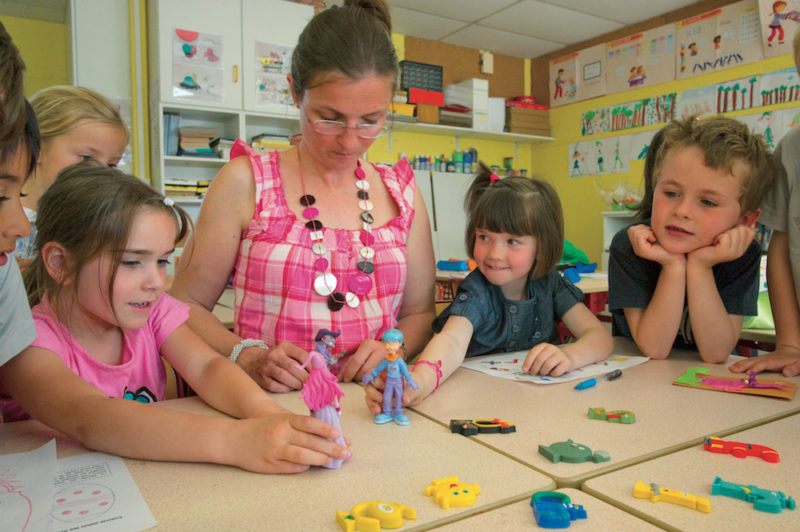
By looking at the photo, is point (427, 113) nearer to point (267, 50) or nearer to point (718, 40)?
point (267, 50)

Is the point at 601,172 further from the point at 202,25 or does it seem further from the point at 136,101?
the point at 136,101

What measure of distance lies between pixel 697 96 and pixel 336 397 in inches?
190

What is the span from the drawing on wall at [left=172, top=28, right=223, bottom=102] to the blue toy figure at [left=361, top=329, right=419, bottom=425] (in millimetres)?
3549

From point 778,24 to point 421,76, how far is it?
104 inches

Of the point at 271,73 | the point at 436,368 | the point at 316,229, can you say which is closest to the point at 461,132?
the point at 271,73

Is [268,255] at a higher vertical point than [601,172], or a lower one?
lower

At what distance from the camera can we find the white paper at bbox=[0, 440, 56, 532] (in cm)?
55

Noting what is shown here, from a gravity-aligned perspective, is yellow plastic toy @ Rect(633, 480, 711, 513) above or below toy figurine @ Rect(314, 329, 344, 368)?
below

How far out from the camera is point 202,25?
3836 millimetres

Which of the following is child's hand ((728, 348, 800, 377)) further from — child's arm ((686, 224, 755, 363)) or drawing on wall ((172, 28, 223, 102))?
drawing on wall ((172, 28, 223, 102))

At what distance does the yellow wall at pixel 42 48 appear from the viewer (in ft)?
14.5

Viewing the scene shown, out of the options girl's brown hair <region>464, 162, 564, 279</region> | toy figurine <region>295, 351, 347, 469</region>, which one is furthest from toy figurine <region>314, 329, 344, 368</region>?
girl's brown hair <region>464, 162, 564, 279</region>

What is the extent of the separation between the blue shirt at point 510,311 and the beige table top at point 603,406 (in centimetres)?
19

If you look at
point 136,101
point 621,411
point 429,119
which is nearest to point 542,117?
point 429,119
